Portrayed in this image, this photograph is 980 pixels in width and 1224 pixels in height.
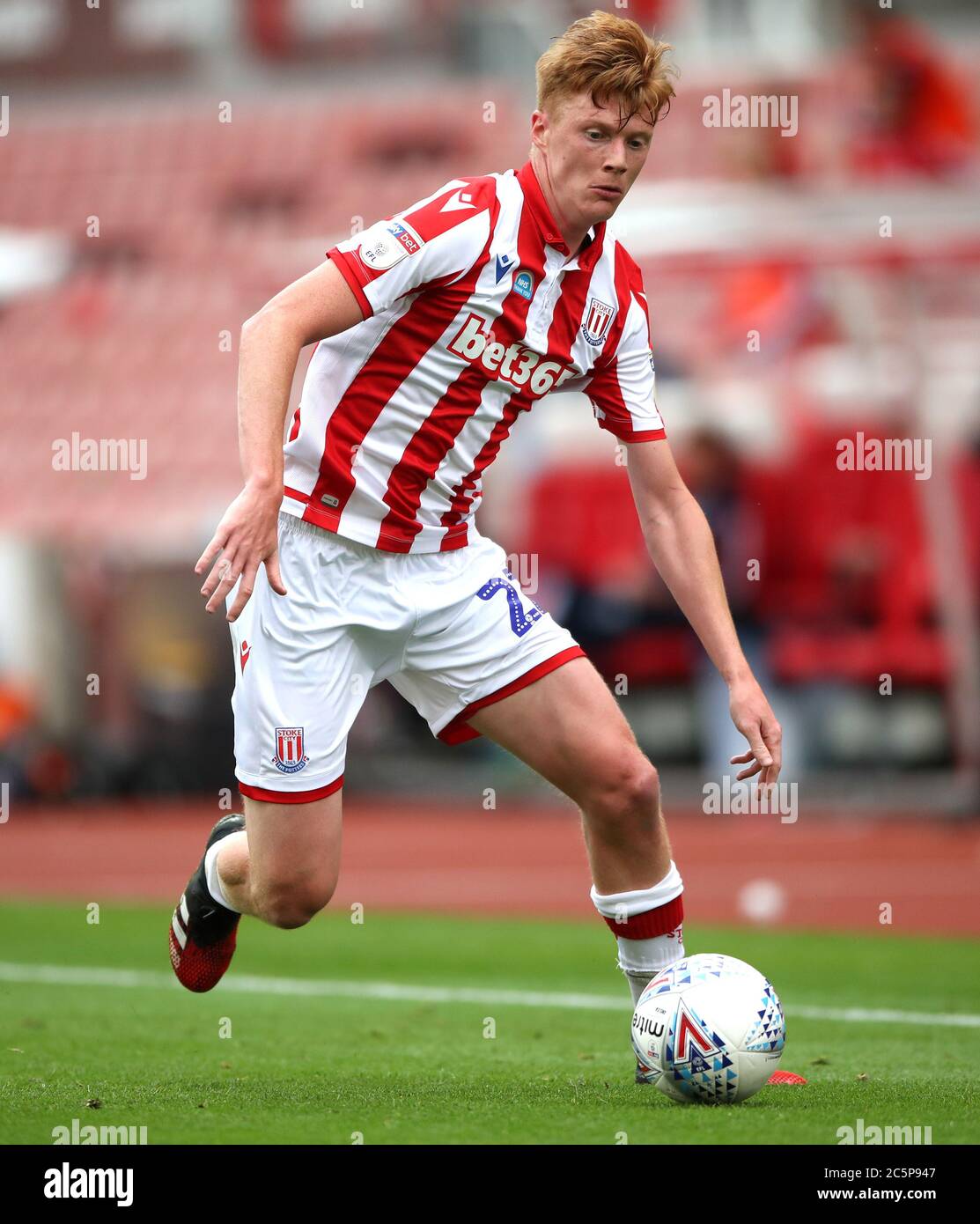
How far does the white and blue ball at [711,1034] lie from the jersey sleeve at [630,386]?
1.59m

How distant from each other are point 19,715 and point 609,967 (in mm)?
8944

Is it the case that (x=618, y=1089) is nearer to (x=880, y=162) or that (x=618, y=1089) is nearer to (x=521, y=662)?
(x=521, y=662)

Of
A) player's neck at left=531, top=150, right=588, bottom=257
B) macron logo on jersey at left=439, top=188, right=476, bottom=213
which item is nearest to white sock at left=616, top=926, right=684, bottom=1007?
player's neck at left=531, top=150, right=588, bottom=257

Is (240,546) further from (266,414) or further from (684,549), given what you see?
(684,549)

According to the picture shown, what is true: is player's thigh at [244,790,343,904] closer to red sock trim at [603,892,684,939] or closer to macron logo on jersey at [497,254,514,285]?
red sock trim at [603,892,684,939]

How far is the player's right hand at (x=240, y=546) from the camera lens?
4.44m

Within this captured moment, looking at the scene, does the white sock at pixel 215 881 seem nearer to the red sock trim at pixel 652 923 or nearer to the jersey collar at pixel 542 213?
the red sock trim at pixel 652 923

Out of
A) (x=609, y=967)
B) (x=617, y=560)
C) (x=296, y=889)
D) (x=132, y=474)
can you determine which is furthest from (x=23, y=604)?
(x=296, y=889)

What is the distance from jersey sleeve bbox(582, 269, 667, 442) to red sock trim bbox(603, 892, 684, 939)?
1387 millimetres

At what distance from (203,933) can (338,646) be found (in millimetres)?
1165

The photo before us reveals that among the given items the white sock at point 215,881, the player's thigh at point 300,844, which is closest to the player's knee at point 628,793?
the player's thigh at point 300,844

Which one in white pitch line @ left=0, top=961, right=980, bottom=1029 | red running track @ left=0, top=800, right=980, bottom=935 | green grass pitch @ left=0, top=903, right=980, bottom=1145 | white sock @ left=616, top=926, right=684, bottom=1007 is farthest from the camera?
red running track @ left=0, top=800, right=980, bottom=935

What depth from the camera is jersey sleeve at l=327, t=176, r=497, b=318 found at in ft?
16.1

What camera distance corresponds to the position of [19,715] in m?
16.4
